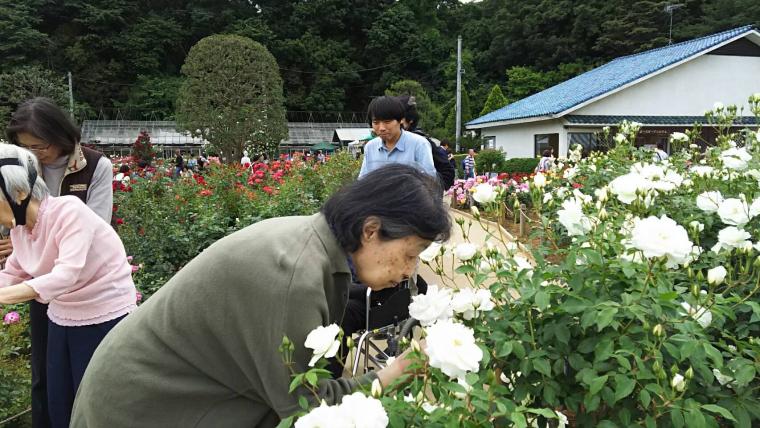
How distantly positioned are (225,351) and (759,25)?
39290mm

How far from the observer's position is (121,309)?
2.00m

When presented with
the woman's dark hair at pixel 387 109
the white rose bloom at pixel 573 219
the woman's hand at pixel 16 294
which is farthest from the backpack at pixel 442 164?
the woman's hand at pixel 16 294

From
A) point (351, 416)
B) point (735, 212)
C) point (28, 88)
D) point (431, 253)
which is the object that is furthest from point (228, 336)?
point (28, 88)

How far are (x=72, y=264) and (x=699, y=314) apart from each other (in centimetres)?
173

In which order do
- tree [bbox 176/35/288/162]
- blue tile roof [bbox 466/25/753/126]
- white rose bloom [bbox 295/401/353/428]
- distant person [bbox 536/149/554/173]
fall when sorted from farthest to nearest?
tree [bbox 176/35/288/162] → blue tile roof [bbox 466/25/753/126] → distant person [bbox 536/149/554/173] → white rose bloom [bbox 295/401/353/428]

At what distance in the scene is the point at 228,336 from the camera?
1072 mm

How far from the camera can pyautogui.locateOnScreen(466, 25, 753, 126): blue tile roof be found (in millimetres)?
17469

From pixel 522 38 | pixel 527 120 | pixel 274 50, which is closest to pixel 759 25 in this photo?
pixel 522 38

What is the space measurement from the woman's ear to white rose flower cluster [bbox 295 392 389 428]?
40cm

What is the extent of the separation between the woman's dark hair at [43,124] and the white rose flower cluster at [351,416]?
1899 mm

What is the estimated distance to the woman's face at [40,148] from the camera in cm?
213

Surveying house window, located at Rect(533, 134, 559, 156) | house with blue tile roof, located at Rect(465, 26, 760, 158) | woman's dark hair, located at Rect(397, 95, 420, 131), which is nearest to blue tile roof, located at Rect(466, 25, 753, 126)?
house with blue tile roof, located at Rect(465, 26, 760, 158)

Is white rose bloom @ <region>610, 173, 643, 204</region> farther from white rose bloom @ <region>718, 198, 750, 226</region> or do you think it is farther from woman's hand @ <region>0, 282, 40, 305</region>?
woman's hand @ <region>0, 282, 40, 305</region>

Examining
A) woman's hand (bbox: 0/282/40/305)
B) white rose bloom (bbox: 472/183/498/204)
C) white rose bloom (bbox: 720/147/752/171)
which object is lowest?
woman's hand (bbox: 0/282/40/305)
